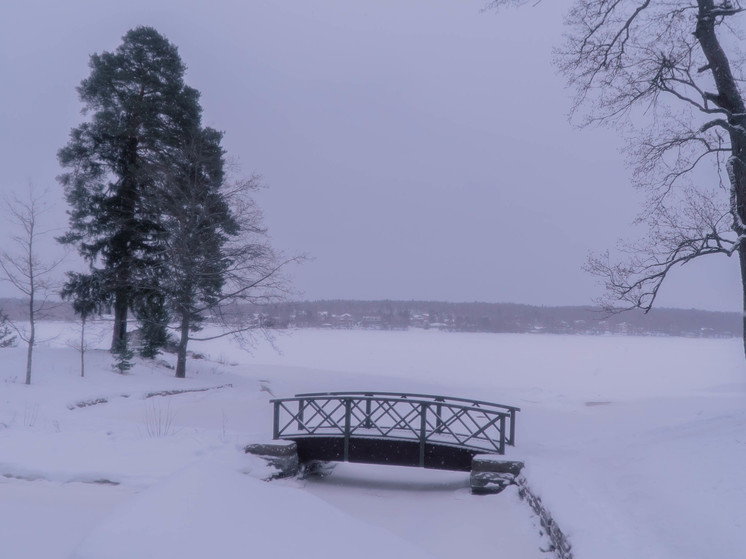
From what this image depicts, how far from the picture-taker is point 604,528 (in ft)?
24.5

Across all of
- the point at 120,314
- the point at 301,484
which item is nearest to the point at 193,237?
→ the point at 120,314

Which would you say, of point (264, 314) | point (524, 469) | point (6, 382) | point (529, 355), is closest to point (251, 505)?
point (524, 469)

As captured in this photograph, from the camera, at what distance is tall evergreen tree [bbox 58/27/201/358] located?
81.8 ft

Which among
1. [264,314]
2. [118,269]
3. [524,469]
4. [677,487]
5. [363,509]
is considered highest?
[118,269]

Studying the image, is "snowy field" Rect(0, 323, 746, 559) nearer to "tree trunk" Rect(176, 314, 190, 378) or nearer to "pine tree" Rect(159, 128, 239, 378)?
"tree trunk" Rect(176, 314, 190, 378)

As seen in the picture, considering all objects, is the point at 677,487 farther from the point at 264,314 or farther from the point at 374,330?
the point at 374,330

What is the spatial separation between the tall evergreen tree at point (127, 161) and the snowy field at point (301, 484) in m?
3.32

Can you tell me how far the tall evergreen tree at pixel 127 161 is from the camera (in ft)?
81.8

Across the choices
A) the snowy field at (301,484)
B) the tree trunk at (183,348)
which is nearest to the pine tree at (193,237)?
the tree trunk at (183,348)

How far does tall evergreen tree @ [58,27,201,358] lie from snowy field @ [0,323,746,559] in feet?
10.9

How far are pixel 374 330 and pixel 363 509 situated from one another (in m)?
67.2

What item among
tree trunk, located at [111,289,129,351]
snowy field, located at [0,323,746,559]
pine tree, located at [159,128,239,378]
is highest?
pine tree, located at [159,128,239,378]

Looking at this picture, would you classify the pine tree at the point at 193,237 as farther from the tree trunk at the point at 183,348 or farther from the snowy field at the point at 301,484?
the snowy field at the point at 301,484

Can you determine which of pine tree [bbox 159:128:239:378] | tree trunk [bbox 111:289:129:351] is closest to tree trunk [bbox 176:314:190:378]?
pine tree [bbox 159:128:239:378]
